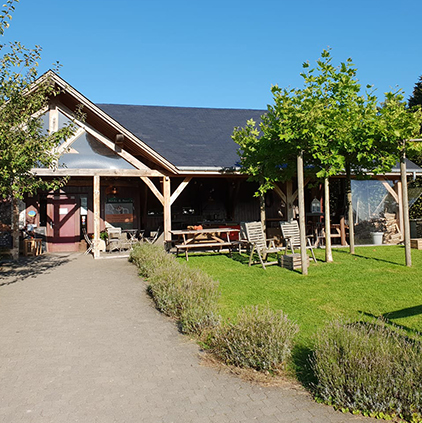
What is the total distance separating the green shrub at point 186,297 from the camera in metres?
5.33

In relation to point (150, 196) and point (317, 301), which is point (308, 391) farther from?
point (150, 196)

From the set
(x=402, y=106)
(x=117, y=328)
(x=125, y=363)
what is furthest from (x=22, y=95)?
(x=402, y=106)

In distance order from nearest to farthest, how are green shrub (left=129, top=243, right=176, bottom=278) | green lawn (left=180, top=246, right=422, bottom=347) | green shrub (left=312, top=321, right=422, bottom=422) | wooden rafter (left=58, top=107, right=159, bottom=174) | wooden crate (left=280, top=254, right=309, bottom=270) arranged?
green shrub (left=312, top=321, right=422, bottom=422)
green lawn (left=180, top=246, right=422, bottom=347)
green shrub (left=129, top=243, right=176, bottom=278)
wooden crate (left=280, top=254, right=309, bottom=270)
wooden rafter (left=58, top=107, right=159, bottom=174)

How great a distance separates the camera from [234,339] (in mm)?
4180

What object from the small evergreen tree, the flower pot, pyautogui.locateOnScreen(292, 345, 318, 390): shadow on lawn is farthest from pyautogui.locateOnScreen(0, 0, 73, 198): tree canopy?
the small evergreen tree

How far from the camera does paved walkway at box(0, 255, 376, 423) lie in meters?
3.25

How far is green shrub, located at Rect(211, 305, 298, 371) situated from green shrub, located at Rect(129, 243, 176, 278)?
12.8 ft

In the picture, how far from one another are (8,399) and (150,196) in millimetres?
13236

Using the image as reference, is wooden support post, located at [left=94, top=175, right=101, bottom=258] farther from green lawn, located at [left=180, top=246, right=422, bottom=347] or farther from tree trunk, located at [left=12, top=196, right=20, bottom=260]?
green lawn, located at [left=180, top=246, right=422, bottom=347]

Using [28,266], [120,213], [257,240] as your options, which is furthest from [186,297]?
[120,213]

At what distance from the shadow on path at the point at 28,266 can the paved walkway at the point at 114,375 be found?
102 inches

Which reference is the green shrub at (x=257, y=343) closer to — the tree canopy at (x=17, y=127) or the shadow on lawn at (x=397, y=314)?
the shadow on lawn at (x=397, y=314)

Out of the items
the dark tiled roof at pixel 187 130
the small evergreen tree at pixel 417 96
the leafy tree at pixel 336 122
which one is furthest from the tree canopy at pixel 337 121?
the small evergreen tree at pixel 417 96

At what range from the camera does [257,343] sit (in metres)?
4.07
